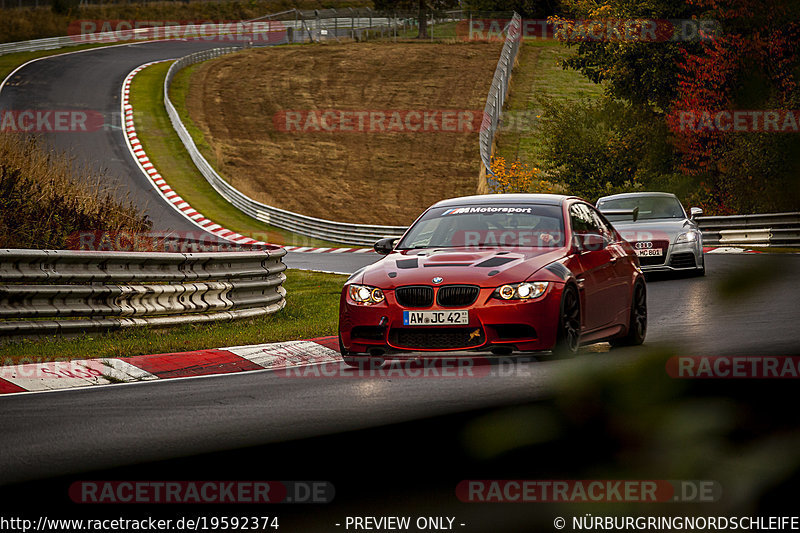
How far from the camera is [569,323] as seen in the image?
358 inches

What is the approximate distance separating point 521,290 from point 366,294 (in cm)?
134

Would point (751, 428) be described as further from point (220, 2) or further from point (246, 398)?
point (220, 2)

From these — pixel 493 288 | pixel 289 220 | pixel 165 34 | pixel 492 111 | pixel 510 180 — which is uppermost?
pixel 165 34

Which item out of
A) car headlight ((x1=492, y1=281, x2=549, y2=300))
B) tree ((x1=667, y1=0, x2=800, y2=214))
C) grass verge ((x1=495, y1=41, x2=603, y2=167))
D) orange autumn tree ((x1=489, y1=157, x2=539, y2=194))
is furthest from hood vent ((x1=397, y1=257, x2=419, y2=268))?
grass verge ((x1=495, y1=41, x2=603, y2=167))

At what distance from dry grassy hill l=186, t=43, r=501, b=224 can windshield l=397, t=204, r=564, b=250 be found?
30.9m

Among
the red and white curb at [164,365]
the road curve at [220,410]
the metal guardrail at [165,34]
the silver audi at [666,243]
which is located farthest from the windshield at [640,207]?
the metal guardrail at [165,34]

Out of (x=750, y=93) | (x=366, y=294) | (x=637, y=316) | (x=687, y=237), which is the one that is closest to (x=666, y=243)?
(x=687, y=237)

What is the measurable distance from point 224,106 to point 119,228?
40768 mm

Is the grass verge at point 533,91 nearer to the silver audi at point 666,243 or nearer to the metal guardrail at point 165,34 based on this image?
the metal guardrail at point 165,34

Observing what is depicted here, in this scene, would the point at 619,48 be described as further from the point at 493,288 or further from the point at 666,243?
the point at 493,288

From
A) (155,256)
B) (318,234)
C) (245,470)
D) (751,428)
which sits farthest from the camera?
(318,234)

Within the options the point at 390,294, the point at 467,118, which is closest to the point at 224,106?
the point at 467,118

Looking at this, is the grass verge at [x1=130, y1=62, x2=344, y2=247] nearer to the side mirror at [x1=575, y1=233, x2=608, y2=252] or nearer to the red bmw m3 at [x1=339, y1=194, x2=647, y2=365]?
the red bmw m3 at [x1=339, y1=194, x2=647, y2=365]

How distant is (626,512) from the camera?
1661 mm
